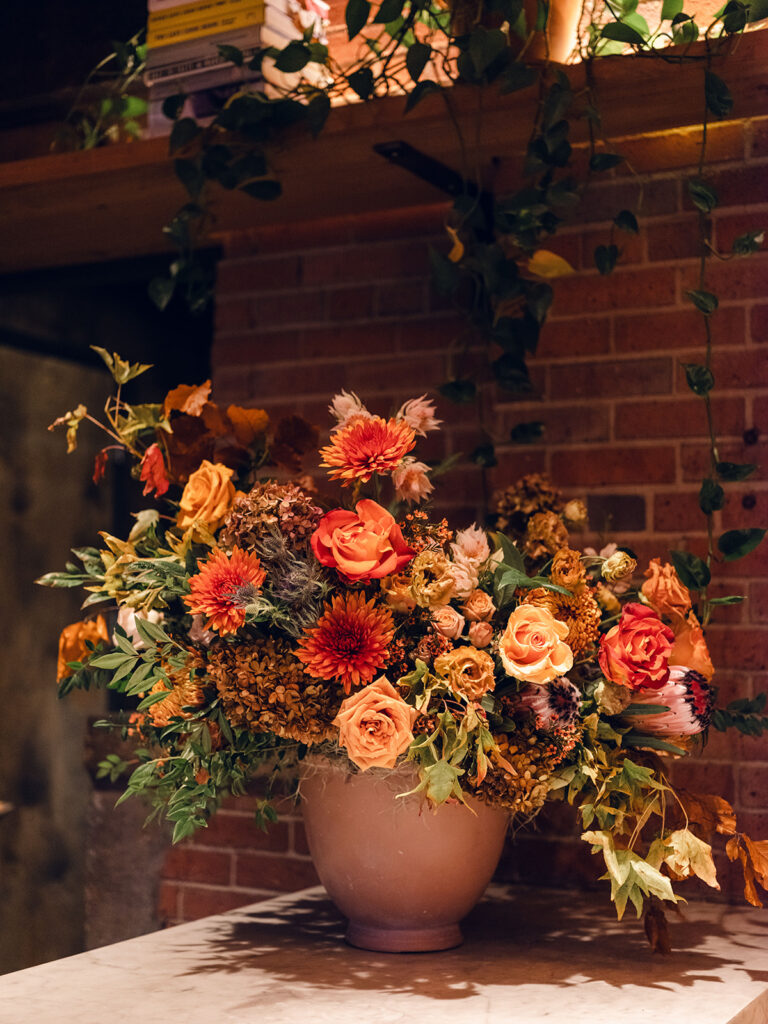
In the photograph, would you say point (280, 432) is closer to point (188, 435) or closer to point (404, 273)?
point (188, 435)

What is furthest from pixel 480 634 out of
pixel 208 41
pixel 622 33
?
pixel 208 41

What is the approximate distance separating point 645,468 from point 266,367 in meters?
0.69

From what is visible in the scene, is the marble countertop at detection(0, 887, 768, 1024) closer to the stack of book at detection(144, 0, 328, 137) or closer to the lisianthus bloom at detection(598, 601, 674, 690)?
the lisianthus bloom at detection(598, 601, 674, 690)

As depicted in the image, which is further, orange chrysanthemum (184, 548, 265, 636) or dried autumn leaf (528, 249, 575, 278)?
dried autumn leaf (528, 249, 575, 278)

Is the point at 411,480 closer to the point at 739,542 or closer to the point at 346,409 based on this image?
the point at 346,409

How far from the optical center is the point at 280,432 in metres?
1.48

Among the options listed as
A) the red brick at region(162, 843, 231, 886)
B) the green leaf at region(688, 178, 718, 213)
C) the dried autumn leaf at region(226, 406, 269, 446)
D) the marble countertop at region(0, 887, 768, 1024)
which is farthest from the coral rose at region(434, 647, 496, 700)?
the red brick at region(162, 843, 231, 886)

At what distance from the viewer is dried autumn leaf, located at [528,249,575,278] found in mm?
1636

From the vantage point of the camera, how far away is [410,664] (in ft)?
4.08

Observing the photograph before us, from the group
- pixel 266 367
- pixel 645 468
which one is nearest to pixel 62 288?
pixel 266 367

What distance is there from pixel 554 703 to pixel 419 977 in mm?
332

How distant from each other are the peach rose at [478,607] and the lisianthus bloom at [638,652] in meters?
0.13

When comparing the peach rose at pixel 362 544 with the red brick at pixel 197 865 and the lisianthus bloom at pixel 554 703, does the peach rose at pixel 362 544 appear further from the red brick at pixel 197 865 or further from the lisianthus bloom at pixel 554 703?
the red brick at pixel 197 865

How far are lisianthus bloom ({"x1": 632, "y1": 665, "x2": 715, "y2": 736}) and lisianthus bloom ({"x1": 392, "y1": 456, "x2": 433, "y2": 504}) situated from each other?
0.33m
